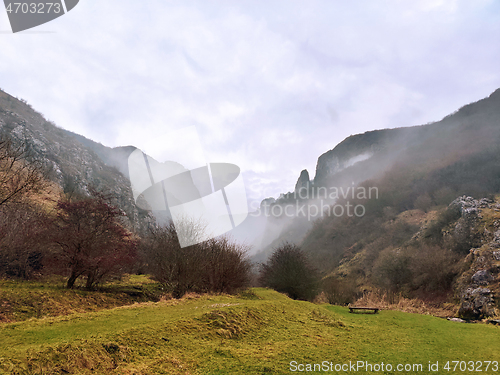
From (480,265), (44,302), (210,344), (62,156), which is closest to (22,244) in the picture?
(44,302)

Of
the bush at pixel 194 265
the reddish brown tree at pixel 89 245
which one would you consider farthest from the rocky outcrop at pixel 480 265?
the reddish brown tree at pixel 89 245

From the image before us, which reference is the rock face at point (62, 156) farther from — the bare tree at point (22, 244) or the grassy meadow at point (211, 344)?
the grassy meadow at point (211, 344)

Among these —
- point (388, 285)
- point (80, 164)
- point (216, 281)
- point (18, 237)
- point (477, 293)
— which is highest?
point (80, 164)

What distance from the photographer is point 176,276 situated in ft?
56.0

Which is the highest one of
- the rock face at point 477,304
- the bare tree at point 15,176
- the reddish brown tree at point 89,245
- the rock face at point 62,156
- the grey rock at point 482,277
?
the rock face at point 62,156

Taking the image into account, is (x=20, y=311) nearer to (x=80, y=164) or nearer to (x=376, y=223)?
(x=80, y=164)

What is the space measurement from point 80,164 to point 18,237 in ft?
205

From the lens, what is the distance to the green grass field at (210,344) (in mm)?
4703

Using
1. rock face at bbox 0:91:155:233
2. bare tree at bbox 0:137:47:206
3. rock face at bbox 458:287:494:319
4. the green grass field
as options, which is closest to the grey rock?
rock face at bbox 458:287:494:319

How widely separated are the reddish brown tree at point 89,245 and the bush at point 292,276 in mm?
17825

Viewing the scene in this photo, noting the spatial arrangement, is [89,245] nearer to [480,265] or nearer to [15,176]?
[15,176]

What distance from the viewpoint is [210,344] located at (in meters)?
6.57

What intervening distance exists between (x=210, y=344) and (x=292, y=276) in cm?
2520

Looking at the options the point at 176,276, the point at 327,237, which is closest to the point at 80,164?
the point at 176,276
